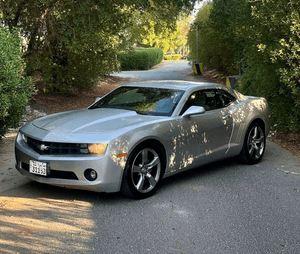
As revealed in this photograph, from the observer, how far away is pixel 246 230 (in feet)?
17.0

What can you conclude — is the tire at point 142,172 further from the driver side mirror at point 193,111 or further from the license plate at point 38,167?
the license plate at point 38,167

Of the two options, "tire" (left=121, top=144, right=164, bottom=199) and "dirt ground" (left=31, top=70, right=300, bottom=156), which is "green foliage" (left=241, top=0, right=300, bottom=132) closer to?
"dirt ground" (left=31, top=70, right=300, bottom=156)

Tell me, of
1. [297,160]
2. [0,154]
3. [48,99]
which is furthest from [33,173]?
[48,99]

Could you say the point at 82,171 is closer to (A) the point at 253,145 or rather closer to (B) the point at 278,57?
(A) the point at 253,145

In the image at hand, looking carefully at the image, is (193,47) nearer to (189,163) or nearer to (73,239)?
(189,163)

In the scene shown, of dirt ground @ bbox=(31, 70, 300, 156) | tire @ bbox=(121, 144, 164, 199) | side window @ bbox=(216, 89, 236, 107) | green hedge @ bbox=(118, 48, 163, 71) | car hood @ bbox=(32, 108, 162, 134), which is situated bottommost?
green hedge @ bbox=(118, 48, 163, 71)

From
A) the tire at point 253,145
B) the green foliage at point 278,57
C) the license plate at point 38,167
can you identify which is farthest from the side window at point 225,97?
the license plate at point 38,167

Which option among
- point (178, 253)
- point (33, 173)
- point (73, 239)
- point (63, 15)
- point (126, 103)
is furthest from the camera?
point (63, 15)

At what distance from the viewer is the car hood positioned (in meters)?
6.07

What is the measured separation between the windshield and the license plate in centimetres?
163

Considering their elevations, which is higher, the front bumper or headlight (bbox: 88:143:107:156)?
headlight (bbox: 88:143:107:156)

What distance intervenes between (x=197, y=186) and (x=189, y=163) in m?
0.34

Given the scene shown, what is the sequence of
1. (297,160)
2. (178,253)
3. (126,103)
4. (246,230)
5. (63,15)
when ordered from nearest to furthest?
(178,253) < (246,230) < (126,103) < (297,160) < (63,15)

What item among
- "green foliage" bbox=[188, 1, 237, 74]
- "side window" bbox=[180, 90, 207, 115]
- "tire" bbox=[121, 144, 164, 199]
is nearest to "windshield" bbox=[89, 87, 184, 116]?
"side window" bbox=[180, 90, 207, 115]
